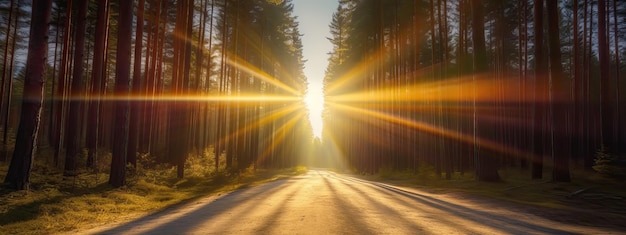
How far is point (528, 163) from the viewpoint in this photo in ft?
94.2

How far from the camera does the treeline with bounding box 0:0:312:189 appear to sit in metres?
11.4

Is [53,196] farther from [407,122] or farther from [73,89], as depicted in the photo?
[407,122]

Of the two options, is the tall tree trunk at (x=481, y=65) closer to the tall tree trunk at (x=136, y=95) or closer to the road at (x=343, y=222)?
the road at (x=343, y=222)

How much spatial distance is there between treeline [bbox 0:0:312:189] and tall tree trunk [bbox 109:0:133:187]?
0.11ft

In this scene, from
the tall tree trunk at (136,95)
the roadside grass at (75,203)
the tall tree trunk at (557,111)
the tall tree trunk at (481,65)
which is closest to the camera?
the roadside grass at (75,203)

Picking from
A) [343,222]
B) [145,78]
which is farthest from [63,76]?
[343,222]

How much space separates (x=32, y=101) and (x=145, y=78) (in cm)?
1465

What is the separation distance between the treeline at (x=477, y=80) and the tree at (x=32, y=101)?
1532cm

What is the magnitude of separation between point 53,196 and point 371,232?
8297mm

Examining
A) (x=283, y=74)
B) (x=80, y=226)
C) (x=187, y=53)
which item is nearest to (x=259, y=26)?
(x=187, y=53)

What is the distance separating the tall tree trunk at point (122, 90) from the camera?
1144 centimetres

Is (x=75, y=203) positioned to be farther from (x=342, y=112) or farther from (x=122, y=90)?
(x=342, y=112)

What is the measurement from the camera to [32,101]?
9117mm

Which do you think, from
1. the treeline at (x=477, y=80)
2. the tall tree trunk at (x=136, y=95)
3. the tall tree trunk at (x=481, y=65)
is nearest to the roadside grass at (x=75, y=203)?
the tall tree trunk at (x=136, y=95)
